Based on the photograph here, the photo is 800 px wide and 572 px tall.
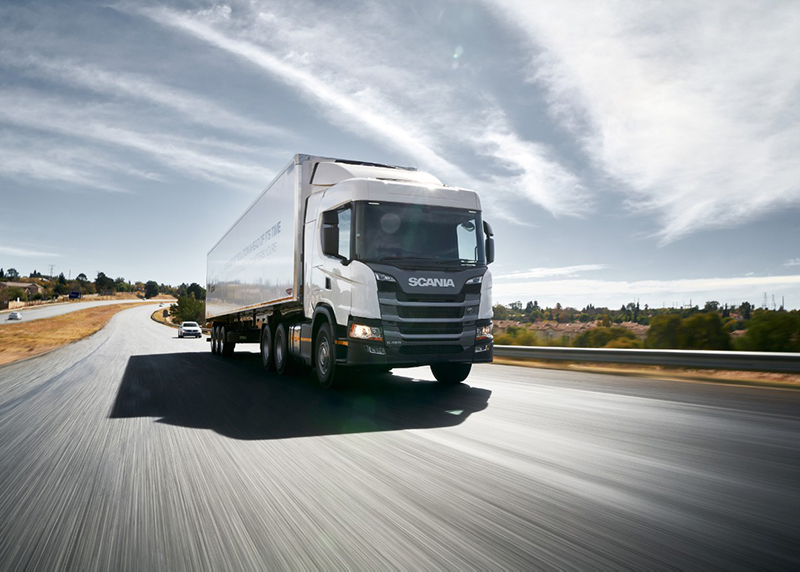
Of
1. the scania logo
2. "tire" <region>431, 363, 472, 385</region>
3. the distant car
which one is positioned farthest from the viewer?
the distant car

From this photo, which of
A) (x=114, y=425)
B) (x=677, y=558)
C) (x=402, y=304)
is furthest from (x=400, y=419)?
(x=677, y=558)

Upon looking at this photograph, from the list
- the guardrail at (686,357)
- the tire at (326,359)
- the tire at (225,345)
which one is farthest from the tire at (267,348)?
the guardrail at (686,357)

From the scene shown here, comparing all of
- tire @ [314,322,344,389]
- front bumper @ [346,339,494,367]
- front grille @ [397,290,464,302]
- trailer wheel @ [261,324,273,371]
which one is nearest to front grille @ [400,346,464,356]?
front bumper @ [346,339,494,367]

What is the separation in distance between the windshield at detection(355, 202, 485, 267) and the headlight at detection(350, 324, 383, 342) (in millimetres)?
1026

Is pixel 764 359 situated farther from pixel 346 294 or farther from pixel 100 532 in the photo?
pixel 100 532

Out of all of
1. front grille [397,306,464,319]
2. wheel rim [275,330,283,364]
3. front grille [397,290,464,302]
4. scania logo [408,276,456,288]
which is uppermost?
scania logo [408,276,456,288]

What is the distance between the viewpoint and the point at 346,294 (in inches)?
360

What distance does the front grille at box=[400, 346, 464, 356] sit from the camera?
8773 mm

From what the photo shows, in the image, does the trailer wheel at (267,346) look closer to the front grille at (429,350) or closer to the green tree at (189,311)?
the front grille at (429,350)

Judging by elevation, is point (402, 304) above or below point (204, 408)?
above

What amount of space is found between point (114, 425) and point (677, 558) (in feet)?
20.4

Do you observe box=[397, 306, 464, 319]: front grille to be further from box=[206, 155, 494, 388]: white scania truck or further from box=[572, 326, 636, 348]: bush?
box=[572, 326, 636, 348]: bush

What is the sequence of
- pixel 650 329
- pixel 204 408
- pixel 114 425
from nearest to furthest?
1. pixel 114 425
2. pixel 204 408
3. pixel 650 329

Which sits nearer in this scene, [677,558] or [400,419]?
[677,558]
